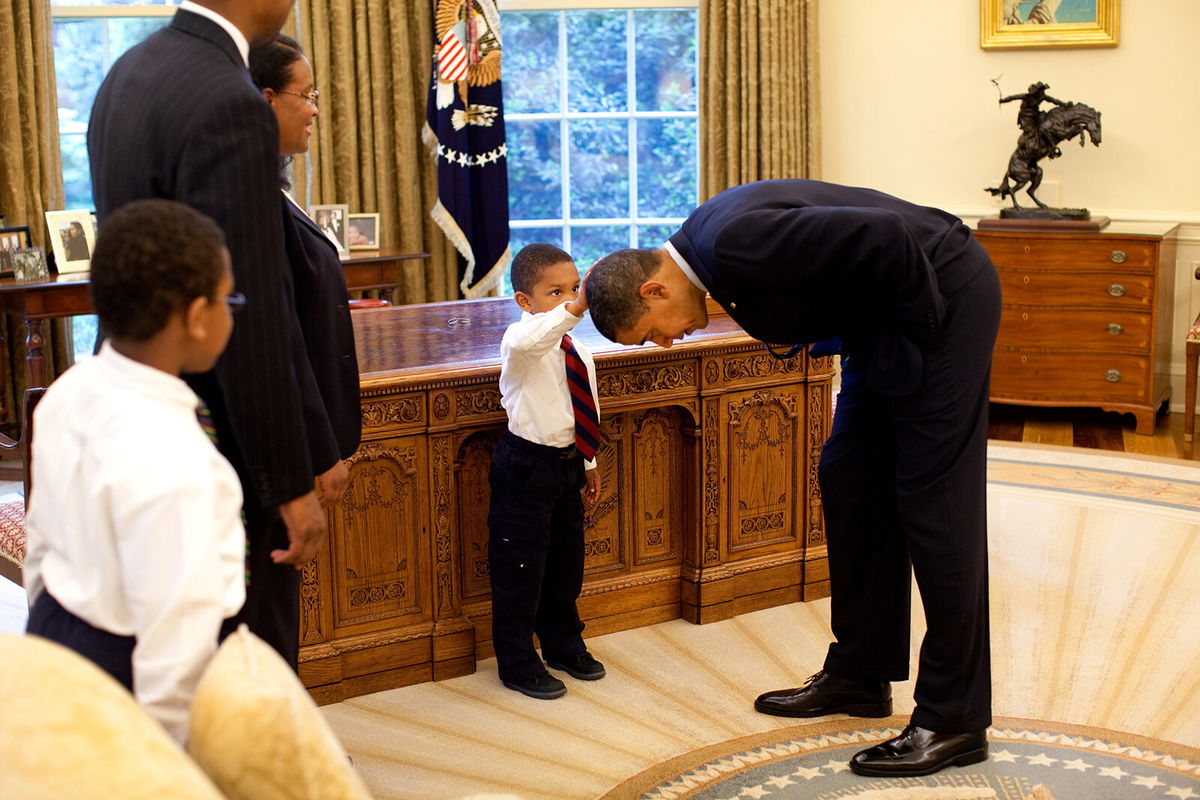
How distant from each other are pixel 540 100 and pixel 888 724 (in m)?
4.96

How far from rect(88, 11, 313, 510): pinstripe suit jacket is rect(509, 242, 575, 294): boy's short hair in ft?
4.34

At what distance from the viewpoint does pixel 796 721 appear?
3.36 meters

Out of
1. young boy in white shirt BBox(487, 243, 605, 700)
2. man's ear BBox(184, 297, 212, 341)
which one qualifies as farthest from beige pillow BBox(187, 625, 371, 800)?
young boy in white shirt BBox(487, 243, 605, 700)

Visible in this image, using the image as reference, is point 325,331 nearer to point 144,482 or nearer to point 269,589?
point 269,589

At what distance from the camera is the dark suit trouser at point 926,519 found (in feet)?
9.41

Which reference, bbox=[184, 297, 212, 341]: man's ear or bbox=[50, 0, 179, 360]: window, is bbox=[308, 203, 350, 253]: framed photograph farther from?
bbox=[184, 297, 212, 341]: man's ear

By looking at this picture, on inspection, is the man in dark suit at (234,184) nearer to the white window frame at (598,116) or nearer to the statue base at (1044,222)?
the statue base at (1044,222)

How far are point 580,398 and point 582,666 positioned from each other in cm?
79

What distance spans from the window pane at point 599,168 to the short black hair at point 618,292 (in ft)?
16.1

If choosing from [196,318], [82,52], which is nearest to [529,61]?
[82,52]

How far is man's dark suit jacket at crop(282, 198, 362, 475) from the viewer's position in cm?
237

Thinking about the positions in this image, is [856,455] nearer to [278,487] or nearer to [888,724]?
[888,724]

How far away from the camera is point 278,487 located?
6.64 ft

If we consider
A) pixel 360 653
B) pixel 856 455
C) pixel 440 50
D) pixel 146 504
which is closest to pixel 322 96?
pixel 440 50
